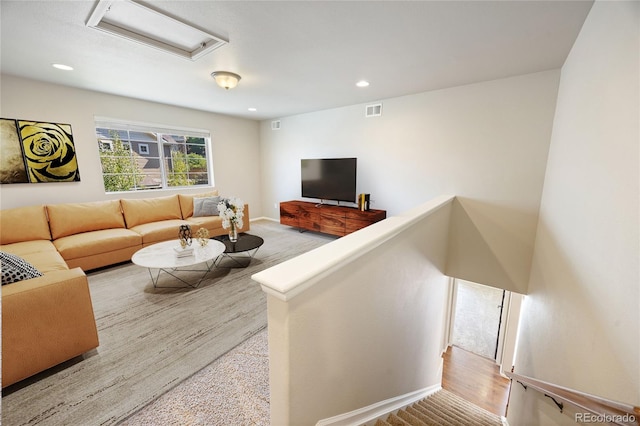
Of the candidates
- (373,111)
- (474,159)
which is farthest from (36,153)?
(474,159)

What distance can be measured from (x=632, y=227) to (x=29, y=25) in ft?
12.6

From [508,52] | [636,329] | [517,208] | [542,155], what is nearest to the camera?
[636,329]

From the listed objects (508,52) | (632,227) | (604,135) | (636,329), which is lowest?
(636,329)

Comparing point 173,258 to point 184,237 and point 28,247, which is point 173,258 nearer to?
point 184,237

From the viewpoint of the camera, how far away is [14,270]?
1599mm

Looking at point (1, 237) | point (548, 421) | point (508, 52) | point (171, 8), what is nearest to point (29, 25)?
point (171, 8)

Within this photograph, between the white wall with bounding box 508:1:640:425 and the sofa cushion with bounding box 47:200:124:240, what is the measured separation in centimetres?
492

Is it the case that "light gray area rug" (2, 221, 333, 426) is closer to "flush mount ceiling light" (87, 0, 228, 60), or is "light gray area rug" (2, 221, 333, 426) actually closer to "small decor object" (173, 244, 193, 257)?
"small decor object" (173, 244, 193, 257)

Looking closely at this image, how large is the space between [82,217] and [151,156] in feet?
5.51

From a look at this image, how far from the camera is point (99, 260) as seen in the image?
308 centimetres

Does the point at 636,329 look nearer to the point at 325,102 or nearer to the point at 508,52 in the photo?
the point at 508,52

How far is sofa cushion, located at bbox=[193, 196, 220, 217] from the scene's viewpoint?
4.34 meters

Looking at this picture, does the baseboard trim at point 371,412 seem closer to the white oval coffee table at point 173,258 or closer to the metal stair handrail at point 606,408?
the metal stair handrail at point 606,408

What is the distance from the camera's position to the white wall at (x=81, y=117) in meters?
3.14
